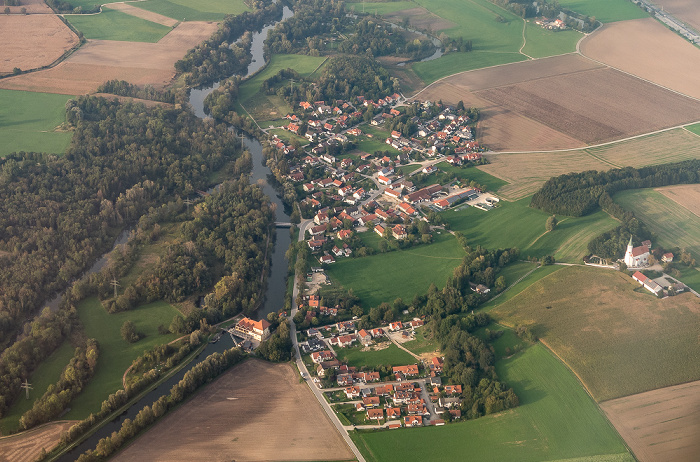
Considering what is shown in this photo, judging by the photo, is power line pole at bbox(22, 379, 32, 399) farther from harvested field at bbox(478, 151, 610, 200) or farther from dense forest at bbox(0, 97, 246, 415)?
harvested field at bbox(478, 151, 610, 200)

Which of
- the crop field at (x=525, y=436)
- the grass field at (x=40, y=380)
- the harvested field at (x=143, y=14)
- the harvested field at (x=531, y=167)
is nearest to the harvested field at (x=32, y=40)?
the harvested field at (x=143, y=14)

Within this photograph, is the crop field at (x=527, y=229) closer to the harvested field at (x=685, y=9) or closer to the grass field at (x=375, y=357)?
the grass field at (x=375, y=357)

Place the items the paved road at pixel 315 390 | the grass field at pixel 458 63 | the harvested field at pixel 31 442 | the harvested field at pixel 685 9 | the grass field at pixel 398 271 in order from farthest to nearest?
1. the harvested field at pixel 685 9
2. the grass field at pixel 458 63
3. the grass field at pixel 398 271
4. the paved road at pixel 315 390
5. the harvested field at pixel 31 442

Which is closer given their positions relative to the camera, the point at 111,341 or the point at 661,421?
the point at 661,421

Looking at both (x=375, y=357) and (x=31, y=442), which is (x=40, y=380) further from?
(x=375, y=357)

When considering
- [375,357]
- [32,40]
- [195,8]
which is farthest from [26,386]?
[195,8]

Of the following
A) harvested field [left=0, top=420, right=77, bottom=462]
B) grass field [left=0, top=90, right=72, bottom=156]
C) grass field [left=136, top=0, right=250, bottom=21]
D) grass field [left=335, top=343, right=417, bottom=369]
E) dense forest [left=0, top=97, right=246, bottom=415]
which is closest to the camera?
harvested field [left=0, top=420, right=77, bottom=462]


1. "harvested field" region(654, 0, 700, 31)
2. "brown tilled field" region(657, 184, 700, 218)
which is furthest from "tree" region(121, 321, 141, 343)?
"harvested field" region(654, 0, 700, 31)
